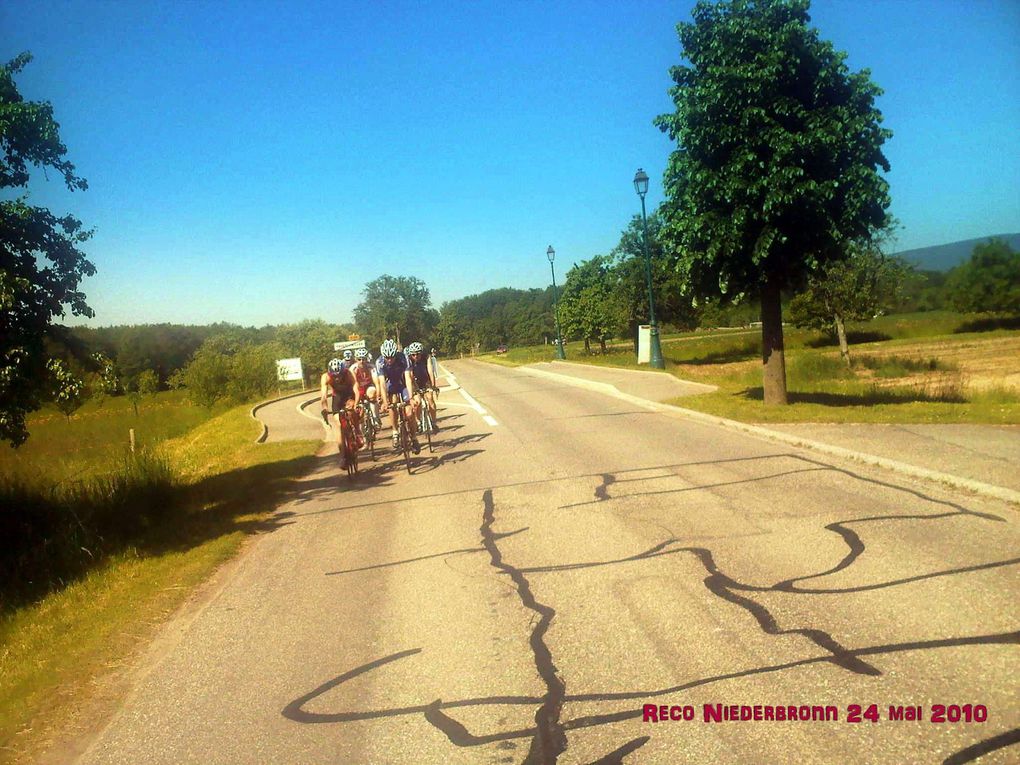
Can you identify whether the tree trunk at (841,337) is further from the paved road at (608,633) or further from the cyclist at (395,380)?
the paved road at (608,633)

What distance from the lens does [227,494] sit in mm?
12352

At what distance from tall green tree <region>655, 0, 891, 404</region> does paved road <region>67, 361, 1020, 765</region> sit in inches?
234

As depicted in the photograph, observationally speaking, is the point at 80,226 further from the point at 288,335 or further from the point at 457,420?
the point at 288,335

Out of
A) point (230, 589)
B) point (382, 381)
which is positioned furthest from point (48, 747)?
point (382, 381)

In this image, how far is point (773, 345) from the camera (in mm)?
14680

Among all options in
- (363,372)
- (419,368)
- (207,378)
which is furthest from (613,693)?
(207,378)

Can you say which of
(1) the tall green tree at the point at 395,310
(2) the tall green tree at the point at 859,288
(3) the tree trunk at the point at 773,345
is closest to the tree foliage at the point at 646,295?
(2) the tall green tree at the point at 859,288

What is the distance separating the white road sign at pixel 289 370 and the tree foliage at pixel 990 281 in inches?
1910

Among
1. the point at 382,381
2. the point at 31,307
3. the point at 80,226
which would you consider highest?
the point at 80,226

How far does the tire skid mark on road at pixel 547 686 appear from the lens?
337 cm

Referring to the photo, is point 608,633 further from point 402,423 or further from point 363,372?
point 363,372

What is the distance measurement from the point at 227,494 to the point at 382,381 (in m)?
3.13

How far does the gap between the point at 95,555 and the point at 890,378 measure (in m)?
23.4

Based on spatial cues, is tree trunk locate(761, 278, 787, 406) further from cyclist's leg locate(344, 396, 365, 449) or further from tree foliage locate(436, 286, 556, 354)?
tree foliage locate(436, 286, 556, 354)
